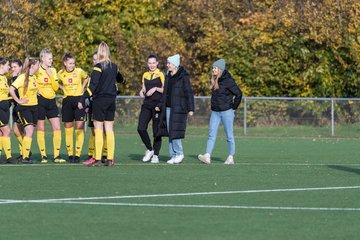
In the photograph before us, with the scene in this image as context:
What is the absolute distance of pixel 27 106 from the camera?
19.6 meters

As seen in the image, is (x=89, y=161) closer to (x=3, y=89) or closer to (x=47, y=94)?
(x=47, y=94)

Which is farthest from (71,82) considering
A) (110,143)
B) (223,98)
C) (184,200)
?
(184,200)

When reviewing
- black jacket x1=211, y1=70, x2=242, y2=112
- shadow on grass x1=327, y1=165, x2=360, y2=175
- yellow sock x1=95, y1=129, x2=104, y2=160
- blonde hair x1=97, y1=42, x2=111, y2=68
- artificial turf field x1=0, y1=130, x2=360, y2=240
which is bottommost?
shadow on grass x1=327, y1=165, x2=360, y2=175

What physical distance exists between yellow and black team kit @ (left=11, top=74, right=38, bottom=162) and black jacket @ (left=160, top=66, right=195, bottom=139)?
2319 mm

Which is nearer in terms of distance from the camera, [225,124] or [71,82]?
[225,124]

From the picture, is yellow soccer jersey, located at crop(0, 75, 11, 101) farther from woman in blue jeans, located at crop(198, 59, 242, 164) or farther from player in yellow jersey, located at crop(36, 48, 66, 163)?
woman in blue jeans, located at crop(198, 59, 242, 164)

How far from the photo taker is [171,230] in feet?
35.6

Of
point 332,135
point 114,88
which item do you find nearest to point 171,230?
point 114,88

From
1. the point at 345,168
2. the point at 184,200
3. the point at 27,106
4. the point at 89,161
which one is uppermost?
the point at 27,106

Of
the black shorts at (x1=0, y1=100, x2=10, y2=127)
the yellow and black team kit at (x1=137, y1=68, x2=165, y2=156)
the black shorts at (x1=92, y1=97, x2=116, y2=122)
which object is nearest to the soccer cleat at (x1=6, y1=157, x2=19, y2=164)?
the black shorts at (x1=0, y1=100, x2=10, y2=127)

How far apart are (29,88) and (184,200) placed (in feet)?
22.8

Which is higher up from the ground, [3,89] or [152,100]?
[3,89]

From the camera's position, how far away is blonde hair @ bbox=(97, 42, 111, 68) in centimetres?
1847

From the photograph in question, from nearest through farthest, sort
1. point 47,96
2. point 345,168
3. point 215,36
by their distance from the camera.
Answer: point 345,168 < point 47,96 < point 215,36
